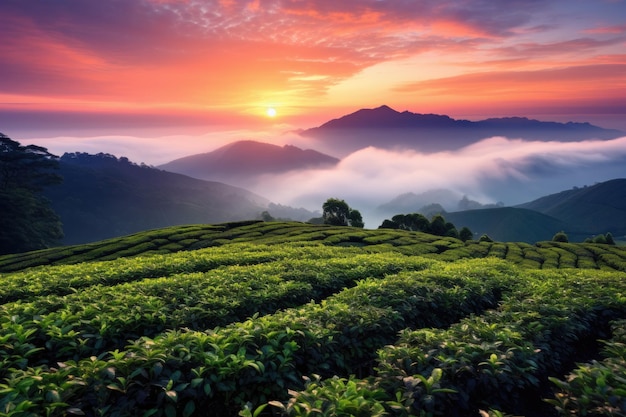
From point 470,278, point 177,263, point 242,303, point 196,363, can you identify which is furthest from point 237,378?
point 177,263

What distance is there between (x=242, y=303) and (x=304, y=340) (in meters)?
3.66

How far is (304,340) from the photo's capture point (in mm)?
7117

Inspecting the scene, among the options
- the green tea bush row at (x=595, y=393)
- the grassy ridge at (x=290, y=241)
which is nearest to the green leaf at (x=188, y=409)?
the green tea bush row at (x=595, y=393)

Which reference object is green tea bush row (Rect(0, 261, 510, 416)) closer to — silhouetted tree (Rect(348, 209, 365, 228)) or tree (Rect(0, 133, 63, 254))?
silhouetted tree (Rect(348, 209, 365, 228))

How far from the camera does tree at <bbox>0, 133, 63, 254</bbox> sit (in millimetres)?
73250

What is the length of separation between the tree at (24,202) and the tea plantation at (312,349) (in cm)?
7603

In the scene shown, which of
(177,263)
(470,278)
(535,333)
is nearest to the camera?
(535,333)

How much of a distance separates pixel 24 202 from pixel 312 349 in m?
92.9

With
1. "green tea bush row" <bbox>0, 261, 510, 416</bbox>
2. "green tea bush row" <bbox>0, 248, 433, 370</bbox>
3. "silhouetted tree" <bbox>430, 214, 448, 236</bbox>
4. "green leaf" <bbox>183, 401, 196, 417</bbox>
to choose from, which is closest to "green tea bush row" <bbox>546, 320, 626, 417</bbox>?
"green tea bush row" <bbox>0, 261, 510, 416</bbox>

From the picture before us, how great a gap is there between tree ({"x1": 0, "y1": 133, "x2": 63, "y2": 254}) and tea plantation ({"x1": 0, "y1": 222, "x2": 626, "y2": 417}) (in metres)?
76.0

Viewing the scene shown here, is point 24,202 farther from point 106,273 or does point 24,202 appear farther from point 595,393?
point 595,393

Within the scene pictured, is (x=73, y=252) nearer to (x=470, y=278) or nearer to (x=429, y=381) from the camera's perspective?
(x=470, y=278)

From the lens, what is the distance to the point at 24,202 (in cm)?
7794

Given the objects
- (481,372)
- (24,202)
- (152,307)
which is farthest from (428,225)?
(24,202)
